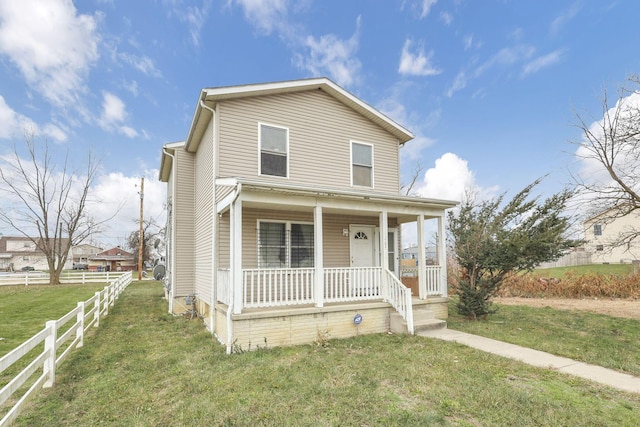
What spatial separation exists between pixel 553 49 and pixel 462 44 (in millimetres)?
3530

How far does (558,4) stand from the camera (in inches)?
425

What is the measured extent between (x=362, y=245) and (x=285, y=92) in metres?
4.89

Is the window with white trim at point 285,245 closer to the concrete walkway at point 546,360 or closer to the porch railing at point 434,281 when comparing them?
the porch railing at point 434,281

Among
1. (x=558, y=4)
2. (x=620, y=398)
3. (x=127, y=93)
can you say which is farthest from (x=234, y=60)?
(x=620, y=398)

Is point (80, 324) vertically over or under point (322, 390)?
over

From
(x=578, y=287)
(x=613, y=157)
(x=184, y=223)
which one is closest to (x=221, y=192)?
(x=184, y=223)

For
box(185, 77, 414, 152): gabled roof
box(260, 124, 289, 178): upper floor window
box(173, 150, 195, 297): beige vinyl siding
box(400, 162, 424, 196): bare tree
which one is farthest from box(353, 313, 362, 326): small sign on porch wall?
box(400, 162, 424, 196): bare tree

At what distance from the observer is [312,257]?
906 centimetres

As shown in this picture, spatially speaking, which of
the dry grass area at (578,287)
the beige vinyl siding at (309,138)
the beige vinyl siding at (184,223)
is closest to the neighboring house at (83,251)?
the beige vinyl siding at (184,223)

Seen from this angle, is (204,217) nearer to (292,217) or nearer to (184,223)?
(184,223)

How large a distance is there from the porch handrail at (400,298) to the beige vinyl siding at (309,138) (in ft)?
10.3

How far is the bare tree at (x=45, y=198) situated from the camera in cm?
2205

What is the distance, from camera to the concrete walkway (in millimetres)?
4594

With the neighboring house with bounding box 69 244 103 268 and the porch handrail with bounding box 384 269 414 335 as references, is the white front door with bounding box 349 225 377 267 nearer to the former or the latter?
the porch handrail with bounding box 384 269 414 335
